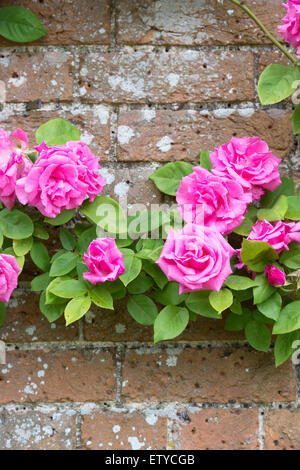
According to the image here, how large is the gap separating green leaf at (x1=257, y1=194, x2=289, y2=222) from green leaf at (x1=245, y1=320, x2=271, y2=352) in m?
0.18

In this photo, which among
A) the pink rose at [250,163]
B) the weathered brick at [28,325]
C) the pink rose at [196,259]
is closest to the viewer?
the pink rose at [196,259]

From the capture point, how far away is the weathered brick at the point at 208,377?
0.94 m

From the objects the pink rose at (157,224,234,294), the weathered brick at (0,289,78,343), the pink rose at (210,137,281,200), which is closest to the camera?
the pink rose at (157,224,234,294)

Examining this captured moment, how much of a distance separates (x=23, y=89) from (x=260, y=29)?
45 centimetres

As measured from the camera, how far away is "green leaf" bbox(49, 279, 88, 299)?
0.85 meters

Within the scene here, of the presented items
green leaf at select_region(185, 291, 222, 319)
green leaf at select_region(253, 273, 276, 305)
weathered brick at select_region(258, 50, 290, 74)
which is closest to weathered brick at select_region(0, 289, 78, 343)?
green leaf at select_region(185, 291, 222, 319)

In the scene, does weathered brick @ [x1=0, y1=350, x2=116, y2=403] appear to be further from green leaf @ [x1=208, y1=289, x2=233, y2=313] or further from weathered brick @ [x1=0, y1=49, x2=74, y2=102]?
weathered brick @ [x1=0, y1=49, x2=74, y2=102]

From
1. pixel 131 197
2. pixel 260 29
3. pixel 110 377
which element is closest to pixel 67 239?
pixel 131 197

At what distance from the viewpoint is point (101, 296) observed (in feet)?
2.82

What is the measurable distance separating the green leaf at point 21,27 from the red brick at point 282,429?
80cm

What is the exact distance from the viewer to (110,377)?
3.10ft

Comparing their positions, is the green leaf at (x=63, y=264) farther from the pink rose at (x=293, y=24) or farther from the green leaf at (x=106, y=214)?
the pink rose at (x=293, y=24)

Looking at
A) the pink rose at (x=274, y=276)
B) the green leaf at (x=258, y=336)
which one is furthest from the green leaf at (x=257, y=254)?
the green leaf at (x=258, y=336)

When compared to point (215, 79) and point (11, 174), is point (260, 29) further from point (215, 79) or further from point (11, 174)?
point (11, 174)
